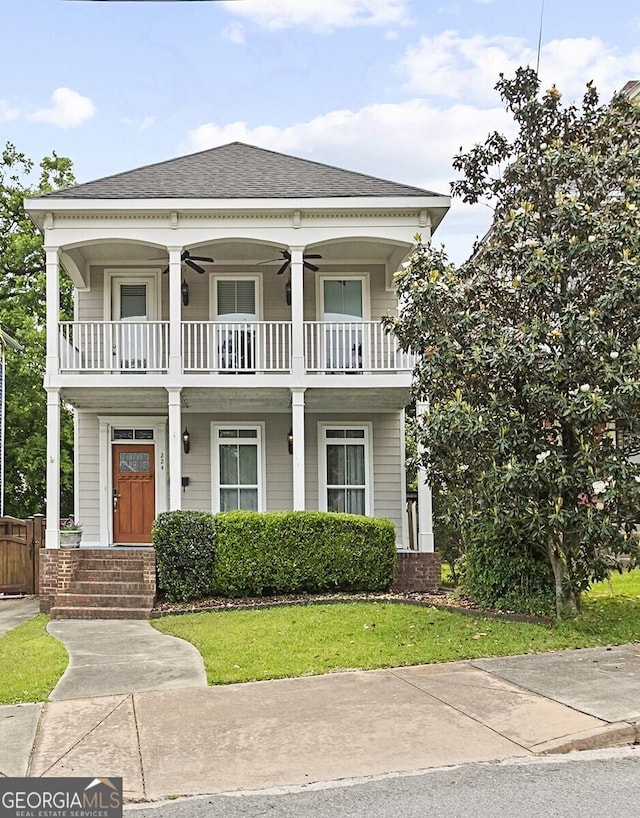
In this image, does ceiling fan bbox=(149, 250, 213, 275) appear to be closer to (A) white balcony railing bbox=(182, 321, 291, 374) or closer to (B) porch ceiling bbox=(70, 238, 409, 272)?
(B) porch ceiling bbox=(70, 238, 409, 272)

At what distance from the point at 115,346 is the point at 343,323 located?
4.04 metres

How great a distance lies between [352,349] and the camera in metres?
14.4

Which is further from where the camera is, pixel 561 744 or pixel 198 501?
pixel 198 501

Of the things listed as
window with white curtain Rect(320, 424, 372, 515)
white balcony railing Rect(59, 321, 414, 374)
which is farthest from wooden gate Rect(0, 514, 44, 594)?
window with white curtain Rect(320, 424, 372, 515)

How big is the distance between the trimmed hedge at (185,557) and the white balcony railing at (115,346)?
2.90 m

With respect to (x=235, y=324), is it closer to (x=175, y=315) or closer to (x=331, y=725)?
(x=175, y=315)

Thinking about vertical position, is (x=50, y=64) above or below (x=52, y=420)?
above

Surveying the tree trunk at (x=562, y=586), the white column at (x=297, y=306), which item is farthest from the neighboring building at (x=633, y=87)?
the tree trunk at (x=562, y=586)

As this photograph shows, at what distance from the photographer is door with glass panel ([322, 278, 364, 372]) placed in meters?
14.1

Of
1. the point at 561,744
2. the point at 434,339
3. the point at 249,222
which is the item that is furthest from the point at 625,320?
the point at 249,222

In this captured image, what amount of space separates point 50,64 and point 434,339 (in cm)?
654

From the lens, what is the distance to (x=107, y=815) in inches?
172

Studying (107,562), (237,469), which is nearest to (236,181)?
(237,469)

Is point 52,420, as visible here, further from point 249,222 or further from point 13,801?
point 13,801
